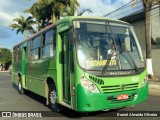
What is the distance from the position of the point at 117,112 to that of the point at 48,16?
84.1 ft

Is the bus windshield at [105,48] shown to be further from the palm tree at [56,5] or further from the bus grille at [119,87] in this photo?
the palm tree at [56,5]

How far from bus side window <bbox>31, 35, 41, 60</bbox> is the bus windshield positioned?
3741 mm

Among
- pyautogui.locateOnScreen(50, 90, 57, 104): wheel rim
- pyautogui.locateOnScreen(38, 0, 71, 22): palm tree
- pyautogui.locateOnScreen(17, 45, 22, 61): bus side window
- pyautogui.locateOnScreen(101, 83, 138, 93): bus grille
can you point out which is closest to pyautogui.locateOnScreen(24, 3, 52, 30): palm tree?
pyautogui.locateOnScreen(38, 0, 71, 22): palm tree

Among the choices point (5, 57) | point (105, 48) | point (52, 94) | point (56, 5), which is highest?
point (56, 5)

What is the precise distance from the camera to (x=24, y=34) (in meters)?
53.4

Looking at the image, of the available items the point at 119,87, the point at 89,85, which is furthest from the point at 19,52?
the point at 119,87

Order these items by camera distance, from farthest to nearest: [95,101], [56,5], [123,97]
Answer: [56,5] → [123,97] → [95,101]

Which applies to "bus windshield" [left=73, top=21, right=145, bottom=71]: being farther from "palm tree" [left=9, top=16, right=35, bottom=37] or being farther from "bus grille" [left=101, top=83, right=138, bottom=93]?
"palm tree" [left=9, top=16, right=35, bottom=37]

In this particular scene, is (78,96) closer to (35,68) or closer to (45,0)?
(35,68)

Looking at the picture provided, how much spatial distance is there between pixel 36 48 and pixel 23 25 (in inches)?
1685

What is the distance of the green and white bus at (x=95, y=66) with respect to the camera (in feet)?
24.2

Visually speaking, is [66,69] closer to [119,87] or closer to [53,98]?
[53,98]

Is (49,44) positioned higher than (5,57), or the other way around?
(5,57)

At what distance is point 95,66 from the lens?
24.7 ft
